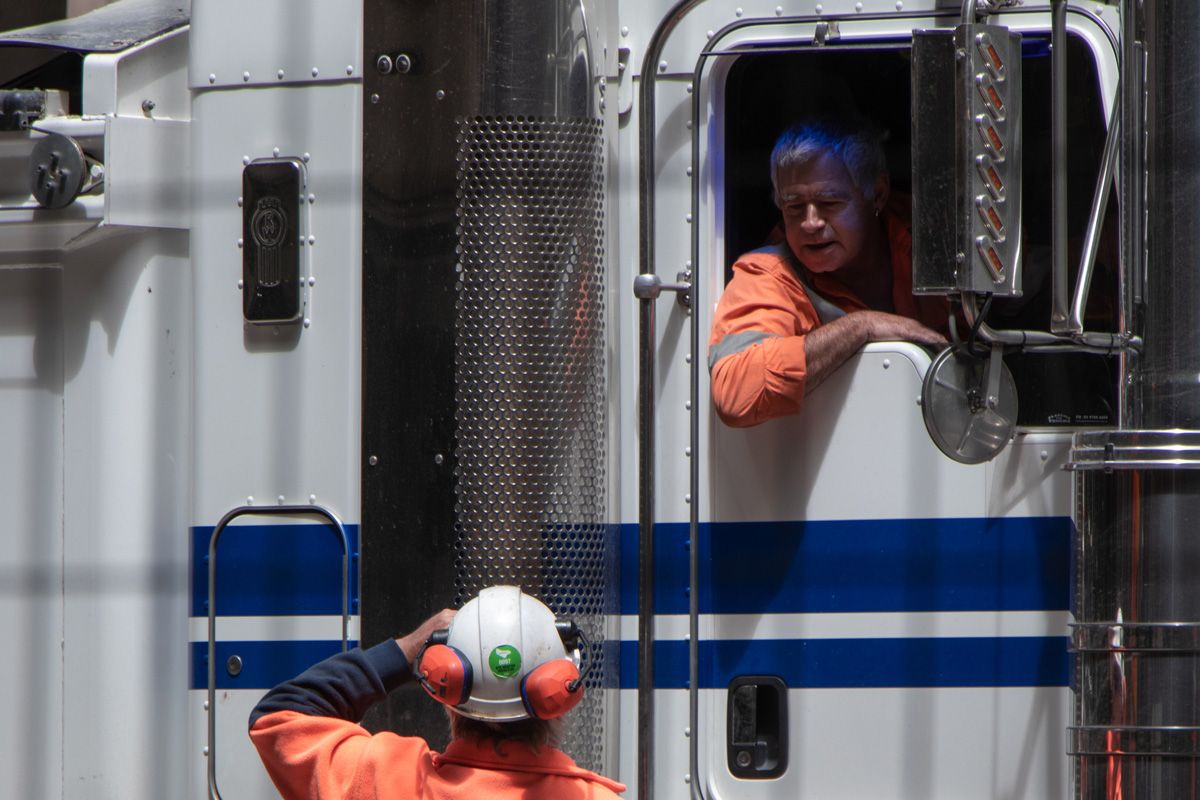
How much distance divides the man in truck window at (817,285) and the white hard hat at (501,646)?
738mm

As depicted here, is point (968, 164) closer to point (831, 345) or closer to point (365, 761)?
point (831, 345)

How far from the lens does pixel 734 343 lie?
3.06 metres

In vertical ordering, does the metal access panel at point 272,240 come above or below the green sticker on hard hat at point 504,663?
above

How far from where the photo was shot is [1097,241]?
8.88 ft

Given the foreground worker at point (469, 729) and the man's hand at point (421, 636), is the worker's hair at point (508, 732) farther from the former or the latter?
the man's hand at point (421, 636)

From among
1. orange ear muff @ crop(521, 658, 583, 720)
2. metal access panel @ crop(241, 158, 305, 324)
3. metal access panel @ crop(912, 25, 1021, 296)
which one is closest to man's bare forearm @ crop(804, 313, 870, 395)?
metal access panel @ crop(912, 25, 1021, 296)

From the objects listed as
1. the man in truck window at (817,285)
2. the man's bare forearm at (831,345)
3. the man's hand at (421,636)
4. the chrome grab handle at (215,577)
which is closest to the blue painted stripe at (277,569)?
the chrome grab handle at (215,577)

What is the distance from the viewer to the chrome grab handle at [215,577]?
3248 millimetres

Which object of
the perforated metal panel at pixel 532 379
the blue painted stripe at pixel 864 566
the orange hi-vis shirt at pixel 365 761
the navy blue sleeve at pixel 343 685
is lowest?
the orange hi-vis shirt at pixel 365 761

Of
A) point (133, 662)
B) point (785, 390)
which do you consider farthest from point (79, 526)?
point (785, 390)

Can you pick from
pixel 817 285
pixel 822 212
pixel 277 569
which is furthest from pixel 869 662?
pixel 277 569

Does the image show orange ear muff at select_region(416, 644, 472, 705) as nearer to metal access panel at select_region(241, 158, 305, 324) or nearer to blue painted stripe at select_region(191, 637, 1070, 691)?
blue painted stripe at select_region(191, 637, 1070, 691)

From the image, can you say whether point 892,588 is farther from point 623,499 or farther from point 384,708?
point 384,708

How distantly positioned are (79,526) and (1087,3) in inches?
89.1
